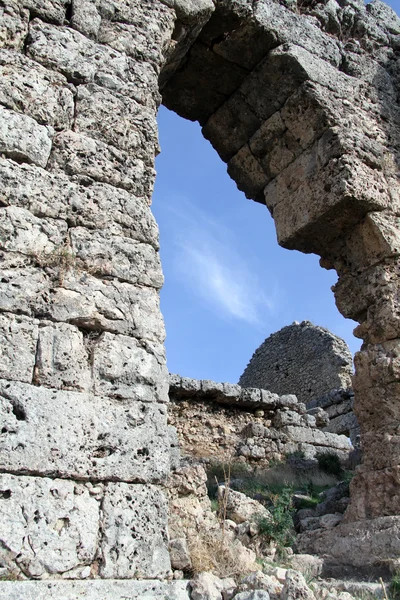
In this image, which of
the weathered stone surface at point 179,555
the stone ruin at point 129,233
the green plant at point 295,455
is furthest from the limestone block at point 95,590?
the green plant at point 295,455

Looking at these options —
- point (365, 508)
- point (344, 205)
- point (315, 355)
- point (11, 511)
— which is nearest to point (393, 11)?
point (344, 205)

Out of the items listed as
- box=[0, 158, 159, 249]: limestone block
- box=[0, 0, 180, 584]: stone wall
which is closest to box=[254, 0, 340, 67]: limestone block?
box=[0, 0, 180, 584]: stone wall

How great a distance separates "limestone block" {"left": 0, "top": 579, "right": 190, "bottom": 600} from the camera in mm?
2219

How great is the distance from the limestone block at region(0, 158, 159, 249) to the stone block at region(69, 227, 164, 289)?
0.20 ft

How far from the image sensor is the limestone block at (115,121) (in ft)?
12.1

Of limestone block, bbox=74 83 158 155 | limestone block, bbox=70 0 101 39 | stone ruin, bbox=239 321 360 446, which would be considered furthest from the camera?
stone ruin, bbox=239 321 360 446

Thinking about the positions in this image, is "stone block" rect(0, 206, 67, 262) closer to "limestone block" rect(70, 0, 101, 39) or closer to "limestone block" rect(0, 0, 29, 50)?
"limestone block" rect(0, 0, 29, 50)

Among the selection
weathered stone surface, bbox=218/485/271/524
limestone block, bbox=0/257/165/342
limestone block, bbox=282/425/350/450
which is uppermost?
limestone block, bbox=282/425/350/450

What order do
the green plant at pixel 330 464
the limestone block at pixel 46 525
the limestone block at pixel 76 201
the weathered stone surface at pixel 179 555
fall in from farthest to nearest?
1. the green plant at pixel 330 464
2. the limestone block at pixel 76 201
3. the weathered stone surface at pixel 179 555
4. the limestone block at pixel 46 525

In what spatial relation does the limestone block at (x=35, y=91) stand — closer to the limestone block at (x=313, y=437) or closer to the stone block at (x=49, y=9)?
the stone block at (x=49, y=9)

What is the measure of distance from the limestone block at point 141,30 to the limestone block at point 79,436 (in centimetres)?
257

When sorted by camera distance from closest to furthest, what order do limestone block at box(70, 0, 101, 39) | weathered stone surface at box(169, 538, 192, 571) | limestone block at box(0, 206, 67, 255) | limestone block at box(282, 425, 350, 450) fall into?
weathered stone surface at box(169, 538, 192, 571) → limestone block at box(0, 206, 67, 255) → limestone block at box(70, 0, 101, 39) → limestone block at box(282, 425, 350, 450)

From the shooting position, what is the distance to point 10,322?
2826 mm

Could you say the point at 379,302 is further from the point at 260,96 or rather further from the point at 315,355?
the point at 315,355
